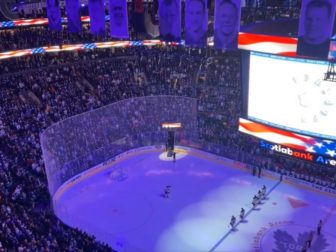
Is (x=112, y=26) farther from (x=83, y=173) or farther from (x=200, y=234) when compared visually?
(x=200, y=234)

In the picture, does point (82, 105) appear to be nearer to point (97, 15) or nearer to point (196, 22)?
point (97, 15)

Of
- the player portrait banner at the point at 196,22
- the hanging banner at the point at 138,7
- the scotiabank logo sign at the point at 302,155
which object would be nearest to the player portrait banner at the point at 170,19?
the player portrait banner at the point at 196,22

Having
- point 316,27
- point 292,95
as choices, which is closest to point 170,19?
point 292,95

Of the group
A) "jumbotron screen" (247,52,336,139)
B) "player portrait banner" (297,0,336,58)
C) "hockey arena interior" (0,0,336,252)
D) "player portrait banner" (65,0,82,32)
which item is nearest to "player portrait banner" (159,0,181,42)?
"hockey arena interior" (0,0,336,252)

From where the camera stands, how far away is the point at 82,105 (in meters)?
28.5

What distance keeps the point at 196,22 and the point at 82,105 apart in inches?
519

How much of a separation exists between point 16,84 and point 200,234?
17.6 meters

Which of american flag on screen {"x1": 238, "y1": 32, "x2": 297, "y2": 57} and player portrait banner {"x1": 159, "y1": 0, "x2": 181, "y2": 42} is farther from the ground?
player portrait banner {"x1": 159, "y1": 0, "x2": 181, "y2": 42}

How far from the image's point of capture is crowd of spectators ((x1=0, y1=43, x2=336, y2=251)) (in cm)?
1631

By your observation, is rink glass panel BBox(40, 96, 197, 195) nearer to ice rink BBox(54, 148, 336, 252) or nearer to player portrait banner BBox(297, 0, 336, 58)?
ice rink BBox(54, 148, 336, 252)

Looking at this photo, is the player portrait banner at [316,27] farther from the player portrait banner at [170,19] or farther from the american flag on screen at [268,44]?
the player portrait banner at [170,19]

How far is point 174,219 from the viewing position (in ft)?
65.5

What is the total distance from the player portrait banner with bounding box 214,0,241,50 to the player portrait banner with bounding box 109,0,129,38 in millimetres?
5495

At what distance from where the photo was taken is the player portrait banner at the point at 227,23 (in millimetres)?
16453
